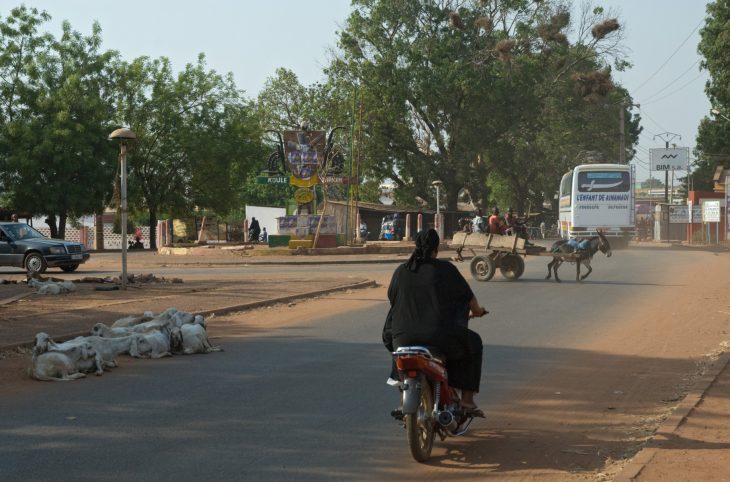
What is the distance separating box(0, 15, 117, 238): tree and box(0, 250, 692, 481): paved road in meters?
43.0

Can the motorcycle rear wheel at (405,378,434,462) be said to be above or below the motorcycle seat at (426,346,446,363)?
below

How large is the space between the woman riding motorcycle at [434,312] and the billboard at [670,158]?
3536 inches

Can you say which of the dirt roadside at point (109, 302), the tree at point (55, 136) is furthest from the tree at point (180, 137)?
the dirt roadside at point (109, 302)

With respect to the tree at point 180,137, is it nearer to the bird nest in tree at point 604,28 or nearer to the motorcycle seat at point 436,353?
the bird nest in tree at point 604,28

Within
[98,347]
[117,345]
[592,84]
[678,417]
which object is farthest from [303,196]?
[678,417]

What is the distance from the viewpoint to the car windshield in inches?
1203

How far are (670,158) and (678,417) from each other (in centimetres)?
8990

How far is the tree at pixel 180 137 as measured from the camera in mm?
61406

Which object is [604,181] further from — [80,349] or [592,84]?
[80,349]

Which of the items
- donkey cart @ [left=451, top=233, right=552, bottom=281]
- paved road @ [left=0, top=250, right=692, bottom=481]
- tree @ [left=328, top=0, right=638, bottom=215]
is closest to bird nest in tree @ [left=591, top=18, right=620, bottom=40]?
tree @ [left=328, top=0, right=638, bottom=215]

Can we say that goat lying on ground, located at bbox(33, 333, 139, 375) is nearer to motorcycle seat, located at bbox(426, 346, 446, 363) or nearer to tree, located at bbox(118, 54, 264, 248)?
motorcycle seat, located at bbox(426, 346, 446, 363)

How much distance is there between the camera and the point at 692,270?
29.1 m

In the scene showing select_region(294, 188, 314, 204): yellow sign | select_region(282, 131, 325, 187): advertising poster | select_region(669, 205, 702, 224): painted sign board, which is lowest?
select_region(669, 205, 702, 224): painted sign board

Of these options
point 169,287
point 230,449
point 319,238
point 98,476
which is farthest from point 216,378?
point 319,238
